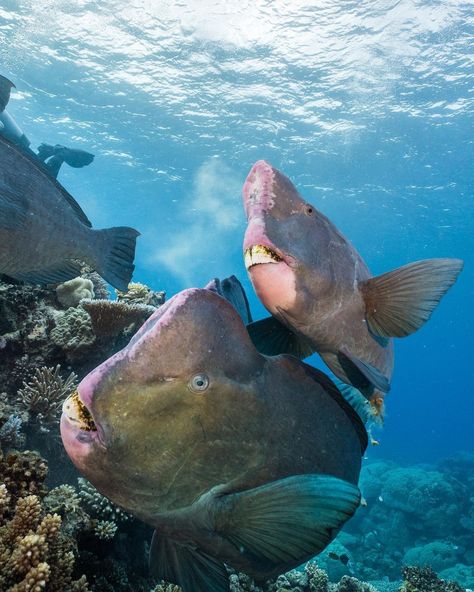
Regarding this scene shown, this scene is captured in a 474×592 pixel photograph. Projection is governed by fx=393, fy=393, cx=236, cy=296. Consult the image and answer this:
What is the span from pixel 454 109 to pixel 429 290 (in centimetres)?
2987

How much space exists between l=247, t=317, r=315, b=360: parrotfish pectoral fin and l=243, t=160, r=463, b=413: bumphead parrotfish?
0.24 feet

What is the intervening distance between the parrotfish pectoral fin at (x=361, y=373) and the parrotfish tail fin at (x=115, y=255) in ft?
7.36

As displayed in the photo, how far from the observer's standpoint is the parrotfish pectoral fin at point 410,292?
1894 millimetres

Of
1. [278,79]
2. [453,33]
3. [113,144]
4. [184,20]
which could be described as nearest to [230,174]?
[113,144]

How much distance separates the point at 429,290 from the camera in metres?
1.90

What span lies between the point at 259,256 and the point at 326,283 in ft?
1.31

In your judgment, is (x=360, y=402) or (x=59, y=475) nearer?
(x=360, y=402)

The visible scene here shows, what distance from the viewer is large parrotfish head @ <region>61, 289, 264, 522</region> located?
142cm

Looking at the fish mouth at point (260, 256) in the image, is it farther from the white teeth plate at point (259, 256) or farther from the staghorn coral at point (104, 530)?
the staghorn coral at point (104, 530)

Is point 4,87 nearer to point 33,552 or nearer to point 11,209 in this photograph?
point 11,209

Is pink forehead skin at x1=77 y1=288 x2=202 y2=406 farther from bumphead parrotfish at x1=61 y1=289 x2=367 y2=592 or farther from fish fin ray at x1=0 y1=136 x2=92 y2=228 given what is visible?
fish fin ray at x1=0 y1=136 x2=92 y2=228

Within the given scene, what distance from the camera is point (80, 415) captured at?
4.75 ft

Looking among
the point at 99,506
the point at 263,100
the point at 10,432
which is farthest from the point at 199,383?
the point at 263,100

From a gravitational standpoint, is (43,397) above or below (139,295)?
below
